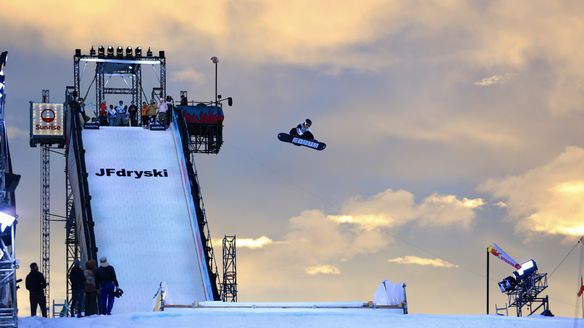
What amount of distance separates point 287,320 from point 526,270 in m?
17.6

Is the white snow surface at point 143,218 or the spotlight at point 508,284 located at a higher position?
the white snow surface at point 143,218

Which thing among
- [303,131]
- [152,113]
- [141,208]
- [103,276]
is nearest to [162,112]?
[152,113]

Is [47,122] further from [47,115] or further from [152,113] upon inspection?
[152,113]

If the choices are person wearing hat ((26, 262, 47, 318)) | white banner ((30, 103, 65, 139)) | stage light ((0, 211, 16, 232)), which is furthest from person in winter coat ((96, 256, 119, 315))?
white banner ((30, 103, 65, 139))

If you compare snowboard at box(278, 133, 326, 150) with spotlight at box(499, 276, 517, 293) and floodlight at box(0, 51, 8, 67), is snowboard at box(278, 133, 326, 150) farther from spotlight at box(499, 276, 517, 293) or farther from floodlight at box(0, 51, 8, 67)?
floodlight at box(0, 51, 8, 67)

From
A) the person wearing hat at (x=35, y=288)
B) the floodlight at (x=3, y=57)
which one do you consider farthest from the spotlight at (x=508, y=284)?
the floodlight at (x=3, y=57)

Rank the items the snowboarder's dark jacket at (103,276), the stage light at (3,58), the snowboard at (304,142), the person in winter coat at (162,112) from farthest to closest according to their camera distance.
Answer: the person in winter coat at (162,112) < the snowboard at (304,142) < the snowboarder's dark jacket at (103,276) < the stage light at (3,58)

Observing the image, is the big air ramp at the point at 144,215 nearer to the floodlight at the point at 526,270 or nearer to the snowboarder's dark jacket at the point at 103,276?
the floodlight at the point at 526,270

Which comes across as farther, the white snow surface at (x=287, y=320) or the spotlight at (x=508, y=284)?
the spotlight at (x=508, y=284)

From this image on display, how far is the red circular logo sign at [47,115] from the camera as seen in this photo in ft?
219

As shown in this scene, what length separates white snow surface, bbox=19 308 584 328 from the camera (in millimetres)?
30094

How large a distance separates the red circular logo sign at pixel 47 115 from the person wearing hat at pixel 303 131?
27334 mm

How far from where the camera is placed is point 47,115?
6694cm

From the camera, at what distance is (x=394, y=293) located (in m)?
35.7
